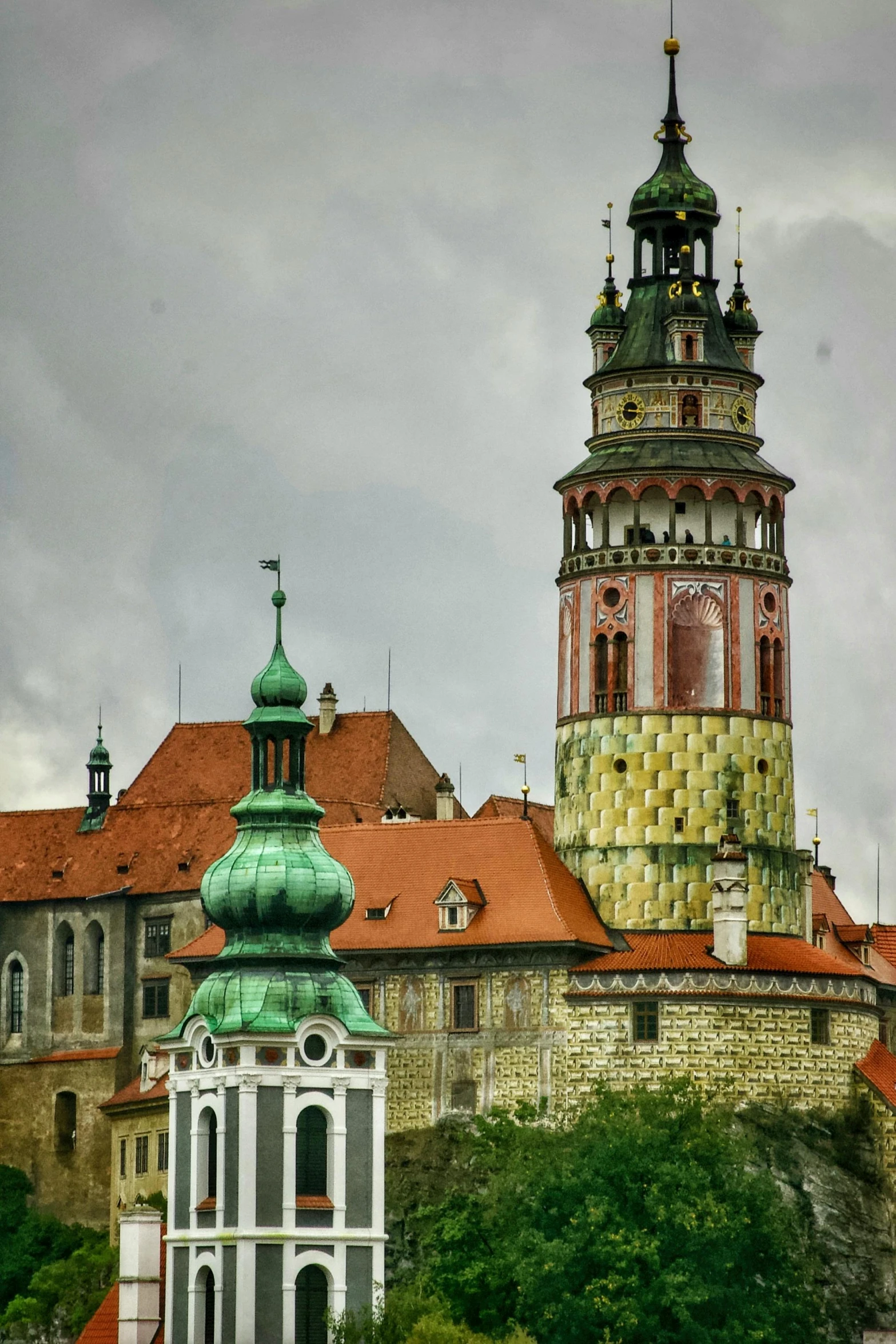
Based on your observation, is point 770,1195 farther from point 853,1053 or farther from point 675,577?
point 675,577

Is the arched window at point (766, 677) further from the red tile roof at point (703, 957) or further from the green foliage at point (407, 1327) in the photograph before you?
the green foliage at point (407, 1327)

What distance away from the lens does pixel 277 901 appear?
349ft

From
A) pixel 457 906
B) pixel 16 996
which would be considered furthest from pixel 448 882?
pixel 16 996

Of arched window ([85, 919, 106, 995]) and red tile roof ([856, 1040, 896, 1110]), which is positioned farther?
arched window ([85, 919, 106, 995])

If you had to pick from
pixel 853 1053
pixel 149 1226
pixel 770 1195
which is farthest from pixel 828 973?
pixel 149 1226

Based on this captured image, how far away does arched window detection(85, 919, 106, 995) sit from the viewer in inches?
5202

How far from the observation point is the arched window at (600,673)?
120125 mm

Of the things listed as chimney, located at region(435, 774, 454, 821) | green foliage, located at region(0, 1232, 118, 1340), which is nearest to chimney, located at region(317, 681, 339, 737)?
chimney, located at region(435, 774, 454, 821)

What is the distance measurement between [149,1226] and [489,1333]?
9.92m

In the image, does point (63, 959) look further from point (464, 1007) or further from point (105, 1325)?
point (105, 1325)

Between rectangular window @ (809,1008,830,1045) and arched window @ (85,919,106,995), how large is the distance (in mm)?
24864

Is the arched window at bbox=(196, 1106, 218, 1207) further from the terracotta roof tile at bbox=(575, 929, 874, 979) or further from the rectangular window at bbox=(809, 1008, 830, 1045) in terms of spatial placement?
the rectangular window at bbox=(809, 1008, 830, 1045)

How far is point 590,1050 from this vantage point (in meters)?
115

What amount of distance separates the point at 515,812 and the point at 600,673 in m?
10.4
